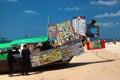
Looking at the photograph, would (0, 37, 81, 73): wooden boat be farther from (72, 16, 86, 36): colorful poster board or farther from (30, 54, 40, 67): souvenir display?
(72, 16, 86, 36): colorful poster board

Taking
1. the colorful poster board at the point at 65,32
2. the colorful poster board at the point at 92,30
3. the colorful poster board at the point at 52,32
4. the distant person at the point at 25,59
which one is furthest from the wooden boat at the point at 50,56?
the colorful poster board at the point at 92,30

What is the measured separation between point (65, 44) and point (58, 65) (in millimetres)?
1613

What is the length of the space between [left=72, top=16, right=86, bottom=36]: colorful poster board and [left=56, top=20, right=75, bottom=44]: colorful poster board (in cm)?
120

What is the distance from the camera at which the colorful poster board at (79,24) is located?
2041 centimetres

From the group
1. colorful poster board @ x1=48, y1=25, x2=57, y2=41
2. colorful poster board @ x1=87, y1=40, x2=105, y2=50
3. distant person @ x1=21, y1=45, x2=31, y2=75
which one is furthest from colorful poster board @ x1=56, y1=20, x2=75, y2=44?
colorful poster board @ x1=87, y1=40, x2=105, y2=50

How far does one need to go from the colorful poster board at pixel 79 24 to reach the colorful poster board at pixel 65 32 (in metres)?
1.20

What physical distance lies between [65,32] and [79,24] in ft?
6.75

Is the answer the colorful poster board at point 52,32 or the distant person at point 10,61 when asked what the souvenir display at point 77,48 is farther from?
the distant person at point 10,61

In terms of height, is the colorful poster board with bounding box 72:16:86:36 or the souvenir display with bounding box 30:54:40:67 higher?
the colorful poster board with bounding box 72:16:86:36

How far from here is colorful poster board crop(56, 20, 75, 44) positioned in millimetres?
18984

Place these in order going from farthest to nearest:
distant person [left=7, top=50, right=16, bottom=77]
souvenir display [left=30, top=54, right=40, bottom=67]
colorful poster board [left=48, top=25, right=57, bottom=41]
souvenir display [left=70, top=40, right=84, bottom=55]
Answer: colorful poster board [left=48, top=25, right=57, bottom=41] → souvenir display [left=70, top=40, right=84, bottom=55] → souvenir display [left=30, top=54, right=40, bottom=67] → distant person [left=7, top=50, right=16, bottom=77]

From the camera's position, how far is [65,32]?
1909 cm

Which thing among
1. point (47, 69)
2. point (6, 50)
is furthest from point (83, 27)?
point (6, 50)

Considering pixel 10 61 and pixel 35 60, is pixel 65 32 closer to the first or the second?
pixel 35 60
